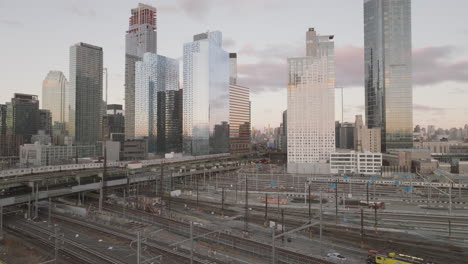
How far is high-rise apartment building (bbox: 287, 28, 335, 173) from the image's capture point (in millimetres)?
155500

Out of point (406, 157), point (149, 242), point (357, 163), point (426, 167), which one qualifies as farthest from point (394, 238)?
point (406, 157)

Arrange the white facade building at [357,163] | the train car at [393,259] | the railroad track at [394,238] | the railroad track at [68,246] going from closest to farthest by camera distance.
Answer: the train car at [393,259]
the railroad track at [68,246]
the railroad track at [394,238]
the white facade building at [357,163]

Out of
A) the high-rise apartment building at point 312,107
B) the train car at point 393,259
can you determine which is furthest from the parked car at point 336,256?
the high-rise apartment building at point 312,107

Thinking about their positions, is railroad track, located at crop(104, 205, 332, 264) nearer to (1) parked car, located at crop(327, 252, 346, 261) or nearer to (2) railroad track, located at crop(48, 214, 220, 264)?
(1) parked car, located at crop(327, 252, 346, 261)

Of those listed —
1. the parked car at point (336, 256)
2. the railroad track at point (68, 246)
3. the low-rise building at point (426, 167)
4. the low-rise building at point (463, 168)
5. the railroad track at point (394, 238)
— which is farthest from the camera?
the low-rise building at point (426, 167)

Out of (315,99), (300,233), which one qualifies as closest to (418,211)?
(300,233)

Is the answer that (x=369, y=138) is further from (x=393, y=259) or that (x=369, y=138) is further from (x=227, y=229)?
(x=393, y=259)

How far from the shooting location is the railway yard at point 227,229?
42.2 m

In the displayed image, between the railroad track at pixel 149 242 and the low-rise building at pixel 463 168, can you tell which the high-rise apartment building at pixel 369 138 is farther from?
the railroad track at pixel 149 242

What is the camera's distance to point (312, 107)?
159625 millimetres

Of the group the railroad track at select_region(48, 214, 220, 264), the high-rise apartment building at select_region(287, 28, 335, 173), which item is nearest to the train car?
the railroad track at select_region(48, 214, 220, 264)

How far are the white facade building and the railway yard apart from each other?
4013cm

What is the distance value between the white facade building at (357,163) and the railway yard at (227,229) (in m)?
40.1

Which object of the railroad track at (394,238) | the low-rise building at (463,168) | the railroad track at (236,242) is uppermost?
the low-rise building at (463,168)
